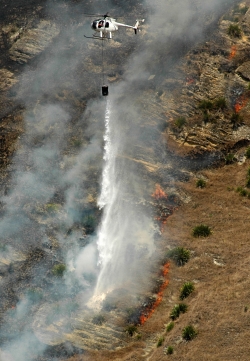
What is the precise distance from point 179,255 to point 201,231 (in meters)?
2.38

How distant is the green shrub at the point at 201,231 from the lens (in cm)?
3262

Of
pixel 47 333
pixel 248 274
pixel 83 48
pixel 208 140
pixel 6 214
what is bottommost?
pixel 47 333

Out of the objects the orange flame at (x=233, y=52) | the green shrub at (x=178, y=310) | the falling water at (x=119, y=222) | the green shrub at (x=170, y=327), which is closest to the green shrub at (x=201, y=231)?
the falling water at (x=119, y=222)

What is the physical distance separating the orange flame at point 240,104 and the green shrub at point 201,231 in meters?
10.5

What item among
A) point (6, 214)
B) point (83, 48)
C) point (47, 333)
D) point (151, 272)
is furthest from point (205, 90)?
point (47, 333)

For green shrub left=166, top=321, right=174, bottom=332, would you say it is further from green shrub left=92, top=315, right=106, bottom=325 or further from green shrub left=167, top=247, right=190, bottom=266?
green shrub left=167, top=247, right=190, bottom=266

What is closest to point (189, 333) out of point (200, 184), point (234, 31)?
point (200, 184)

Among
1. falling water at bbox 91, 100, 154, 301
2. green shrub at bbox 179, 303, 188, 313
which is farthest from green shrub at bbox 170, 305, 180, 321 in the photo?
falling water at bbox 91, 100, 154, 301

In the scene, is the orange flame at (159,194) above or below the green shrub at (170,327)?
above

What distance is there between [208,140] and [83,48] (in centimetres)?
1517

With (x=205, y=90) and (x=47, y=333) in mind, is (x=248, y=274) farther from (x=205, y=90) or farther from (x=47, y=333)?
(x=205, y=90)

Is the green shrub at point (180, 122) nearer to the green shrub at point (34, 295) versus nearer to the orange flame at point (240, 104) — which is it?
the orange flame at point (240, 104)

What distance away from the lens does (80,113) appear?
132ft

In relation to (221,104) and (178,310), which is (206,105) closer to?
(221,104)
